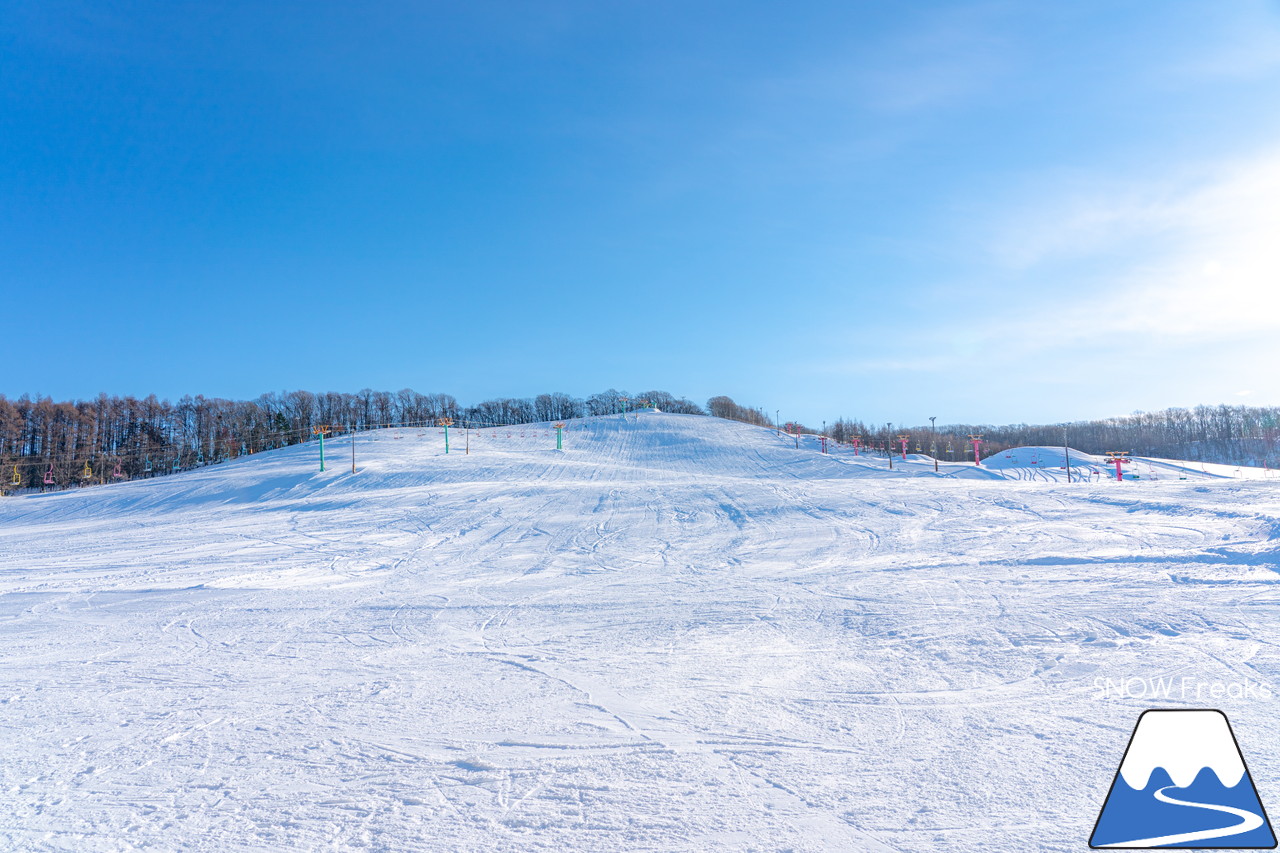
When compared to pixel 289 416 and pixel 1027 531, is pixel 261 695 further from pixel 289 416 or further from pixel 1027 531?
pixel 289 416

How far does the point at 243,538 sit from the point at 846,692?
18995 millimetres

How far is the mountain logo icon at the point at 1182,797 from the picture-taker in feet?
10.2

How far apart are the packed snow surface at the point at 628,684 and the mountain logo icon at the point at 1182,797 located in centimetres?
21

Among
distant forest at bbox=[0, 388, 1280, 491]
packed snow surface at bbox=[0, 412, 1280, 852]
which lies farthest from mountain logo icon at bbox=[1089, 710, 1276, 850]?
distant forest at bbox=[0, 388, 1280, 491]

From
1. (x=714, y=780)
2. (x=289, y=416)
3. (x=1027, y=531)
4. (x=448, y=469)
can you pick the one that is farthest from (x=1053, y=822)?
(x=289, y=416)

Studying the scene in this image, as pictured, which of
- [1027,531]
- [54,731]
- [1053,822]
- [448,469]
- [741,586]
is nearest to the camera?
[1053,822]

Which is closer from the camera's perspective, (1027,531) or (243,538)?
(1027,531)

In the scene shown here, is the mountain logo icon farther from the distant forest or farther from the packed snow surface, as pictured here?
the distant forest

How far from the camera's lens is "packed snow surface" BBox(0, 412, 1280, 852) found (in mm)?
3568

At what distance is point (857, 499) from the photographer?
2164 cm

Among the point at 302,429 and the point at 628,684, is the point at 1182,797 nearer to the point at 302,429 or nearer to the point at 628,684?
the point at 628,684

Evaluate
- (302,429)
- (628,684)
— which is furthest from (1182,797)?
(302,429)

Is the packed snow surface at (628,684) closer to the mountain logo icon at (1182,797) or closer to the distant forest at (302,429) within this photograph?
the mountain logo icon at (1182,797)

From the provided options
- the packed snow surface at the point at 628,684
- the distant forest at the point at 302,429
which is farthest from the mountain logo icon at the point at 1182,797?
the distant forest at the point at 302,429
